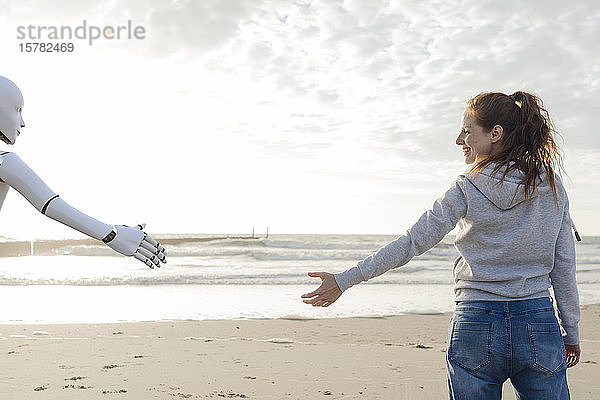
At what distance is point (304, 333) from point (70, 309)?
4475mm

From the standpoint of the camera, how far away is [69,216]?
2721mm

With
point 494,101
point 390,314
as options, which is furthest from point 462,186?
point 390,314

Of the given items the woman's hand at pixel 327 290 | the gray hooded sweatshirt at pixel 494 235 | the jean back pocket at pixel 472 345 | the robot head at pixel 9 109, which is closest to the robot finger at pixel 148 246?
the robot head at pixel 9 109

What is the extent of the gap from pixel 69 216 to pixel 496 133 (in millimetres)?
1881

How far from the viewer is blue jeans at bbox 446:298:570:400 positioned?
2.04 meters

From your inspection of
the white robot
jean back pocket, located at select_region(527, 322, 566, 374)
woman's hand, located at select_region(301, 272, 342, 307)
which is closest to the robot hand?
the white robot

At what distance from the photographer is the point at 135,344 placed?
6.83 metres

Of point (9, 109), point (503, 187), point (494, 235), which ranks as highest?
point (9, 109)

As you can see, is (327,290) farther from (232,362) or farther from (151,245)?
(232,362)

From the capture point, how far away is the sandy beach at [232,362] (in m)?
4.96

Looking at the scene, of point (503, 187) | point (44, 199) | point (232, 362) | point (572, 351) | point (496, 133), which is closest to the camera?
point (503, 187)

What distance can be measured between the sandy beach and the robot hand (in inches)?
89.2

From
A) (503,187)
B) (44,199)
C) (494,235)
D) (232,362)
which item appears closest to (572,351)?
(494,235)

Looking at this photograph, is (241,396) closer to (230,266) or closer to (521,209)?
(521,209)
